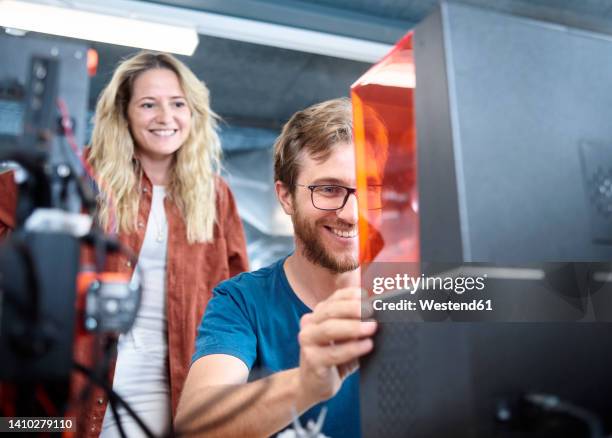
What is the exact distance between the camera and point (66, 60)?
1.56 ft

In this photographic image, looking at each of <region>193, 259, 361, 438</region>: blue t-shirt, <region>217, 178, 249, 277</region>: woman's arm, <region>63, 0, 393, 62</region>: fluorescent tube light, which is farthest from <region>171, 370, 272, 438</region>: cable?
<region>63, 0, 393, 62</region>: fluorescent tube light

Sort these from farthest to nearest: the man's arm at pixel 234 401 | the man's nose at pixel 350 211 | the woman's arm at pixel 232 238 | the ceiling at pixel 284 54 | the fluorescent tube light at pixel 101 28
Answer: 1. the ceiling at pixel 284 54
2. the fluorescent tube light at pixel 101 28
3. the woman's arm at pixel 232 238
4. the man's nose at pixel 350 211
5. the man's arm at pixel 234 401

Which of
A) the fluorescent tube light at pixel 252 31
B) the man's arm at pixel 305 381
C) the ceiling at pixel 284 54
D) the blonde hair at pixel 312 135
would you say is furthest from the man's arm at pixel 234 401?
the fluorescent tube light at pixel 252 31

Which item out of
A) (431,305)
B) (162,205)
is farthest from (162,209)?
(431,305)

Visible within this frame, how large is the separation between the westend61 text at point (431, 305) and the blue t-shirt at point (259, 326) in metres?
0.34

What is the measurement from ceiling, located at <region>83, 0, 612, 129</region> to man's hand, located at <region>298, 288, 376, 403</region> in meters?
1.23

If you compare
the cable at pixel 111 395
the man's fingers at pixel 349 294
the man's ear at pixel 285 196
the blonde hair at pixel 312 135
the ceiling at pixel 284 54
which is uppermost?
the ceiling at pixel 284 54

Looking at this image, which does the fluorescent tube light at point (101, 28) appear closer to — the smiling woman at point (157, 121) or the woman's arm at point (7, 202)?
the smiling woman at point (157, 121)

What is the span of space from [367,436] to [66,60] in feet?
1.39

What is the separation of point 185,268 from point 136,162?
0.26 m

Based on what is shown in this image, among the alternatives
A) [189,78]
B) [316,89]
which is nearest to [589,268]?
[189,78]

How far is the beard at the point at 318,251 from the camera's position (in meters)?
0.90

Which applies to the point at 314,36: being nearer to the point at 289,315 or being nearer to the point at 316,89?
the point at 316,89

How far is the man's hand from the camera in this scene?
51 centimetres
